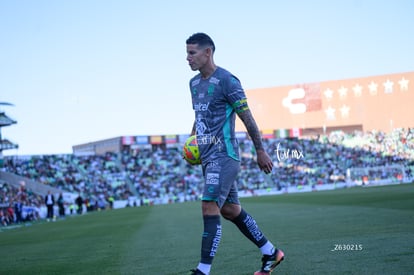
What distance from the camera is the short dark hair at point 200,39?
17.0ft

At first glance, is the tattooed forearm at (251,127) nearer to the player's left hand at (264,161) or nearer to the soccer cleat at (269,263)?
the player's left hand at (264,161)

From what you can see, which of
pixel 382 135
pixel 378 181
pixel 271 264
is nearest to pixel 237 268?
pixel 271 264

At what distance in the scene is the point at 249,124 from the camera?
16.5 ft

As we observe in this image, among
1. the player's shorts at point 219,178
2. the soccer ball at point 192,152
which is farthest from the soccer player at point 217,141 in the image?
the soccer ball at point 192,152

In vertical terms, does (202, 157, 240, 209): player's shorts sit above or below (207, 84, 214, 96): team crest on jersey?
below

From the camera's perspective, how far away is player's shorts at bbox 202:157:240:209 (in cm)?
486

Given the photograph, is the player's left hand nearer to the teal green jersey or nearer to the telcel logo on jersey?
the teal green jersey

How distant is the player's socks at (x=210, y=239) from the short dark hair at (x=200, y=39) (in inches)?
68.0

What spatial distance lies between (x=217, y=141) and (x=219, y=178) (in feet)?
1.26

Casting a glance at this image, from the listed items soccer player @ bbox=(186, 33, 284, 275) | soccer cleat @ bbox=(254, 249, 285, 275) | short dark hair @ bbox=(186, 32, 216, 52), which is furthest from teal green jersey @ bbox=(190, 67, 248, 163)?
soccer cleat @ bbox=(254, 249, 285, 275)

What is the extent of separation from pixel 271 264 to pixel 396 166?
45.8 metres

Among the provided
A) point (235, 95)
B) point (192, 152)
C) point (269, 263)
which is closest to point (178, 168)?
point (192, 152)

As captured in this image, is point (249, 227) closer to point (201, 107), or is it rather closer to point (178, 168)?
point (201, 107)

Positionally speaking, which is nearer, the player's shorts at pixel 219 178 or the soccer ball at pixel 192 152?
the player's shorts at pixel 219 178
